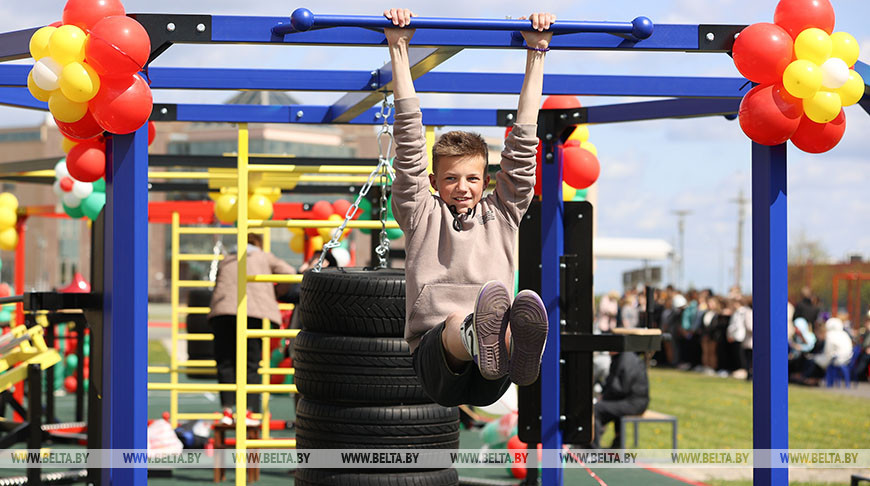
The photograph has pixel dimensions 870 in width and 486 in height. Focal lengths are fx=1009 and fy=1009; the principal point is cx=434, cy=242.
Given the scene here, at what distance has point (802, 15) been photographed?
3.93 meters

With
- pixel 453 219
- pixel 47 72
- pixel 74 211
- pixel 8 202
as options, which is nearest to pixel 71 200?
pixel 74 211

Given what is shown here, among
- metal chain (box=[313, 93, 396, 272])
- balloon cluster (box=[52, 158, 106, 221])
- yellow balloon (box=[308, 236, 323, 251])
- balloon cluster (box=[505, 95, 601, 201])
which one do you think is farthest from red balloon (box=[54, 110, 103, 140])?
yellow balloon (box=[308, 236, 323, 251])

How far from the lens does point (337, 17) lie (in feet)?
11.4

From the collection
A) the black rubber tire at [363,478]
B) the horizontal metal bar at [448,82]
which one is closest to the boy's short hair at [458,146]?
the horizontal metal bar at [448,82]

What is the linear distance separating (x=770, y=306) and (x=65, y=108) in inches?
114

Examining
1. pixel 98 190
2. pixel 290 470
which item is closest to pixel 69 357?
pixel 98 190

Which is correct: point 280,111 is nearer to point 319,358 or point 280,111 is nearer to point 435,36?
point 319,358

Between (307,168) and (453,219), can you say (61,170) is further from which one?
(453,219)

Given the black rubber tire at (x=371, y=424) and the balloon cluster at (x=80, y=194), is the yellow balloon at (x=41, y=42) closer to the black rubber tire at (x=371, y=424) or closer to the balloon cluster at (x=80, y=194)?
the black rubber tire at (x=371, y=424)

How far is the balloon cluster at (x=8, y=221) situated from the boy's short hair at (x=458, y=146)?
27.0 ft

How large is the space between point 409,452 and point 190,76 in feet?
Result: 7.20

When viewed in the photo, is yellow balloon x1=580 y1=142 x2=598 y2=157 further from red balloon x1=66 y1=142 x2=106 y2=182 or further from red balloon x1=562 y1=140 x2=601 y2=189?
red balloon x1=66 y1=142 x2=106 y2=182

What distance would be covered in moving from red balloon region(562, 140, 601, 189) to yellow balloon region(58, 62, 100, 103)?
3.03 m

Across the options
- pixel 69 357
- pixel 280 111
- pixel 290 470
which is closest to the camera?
pixel 280 111
